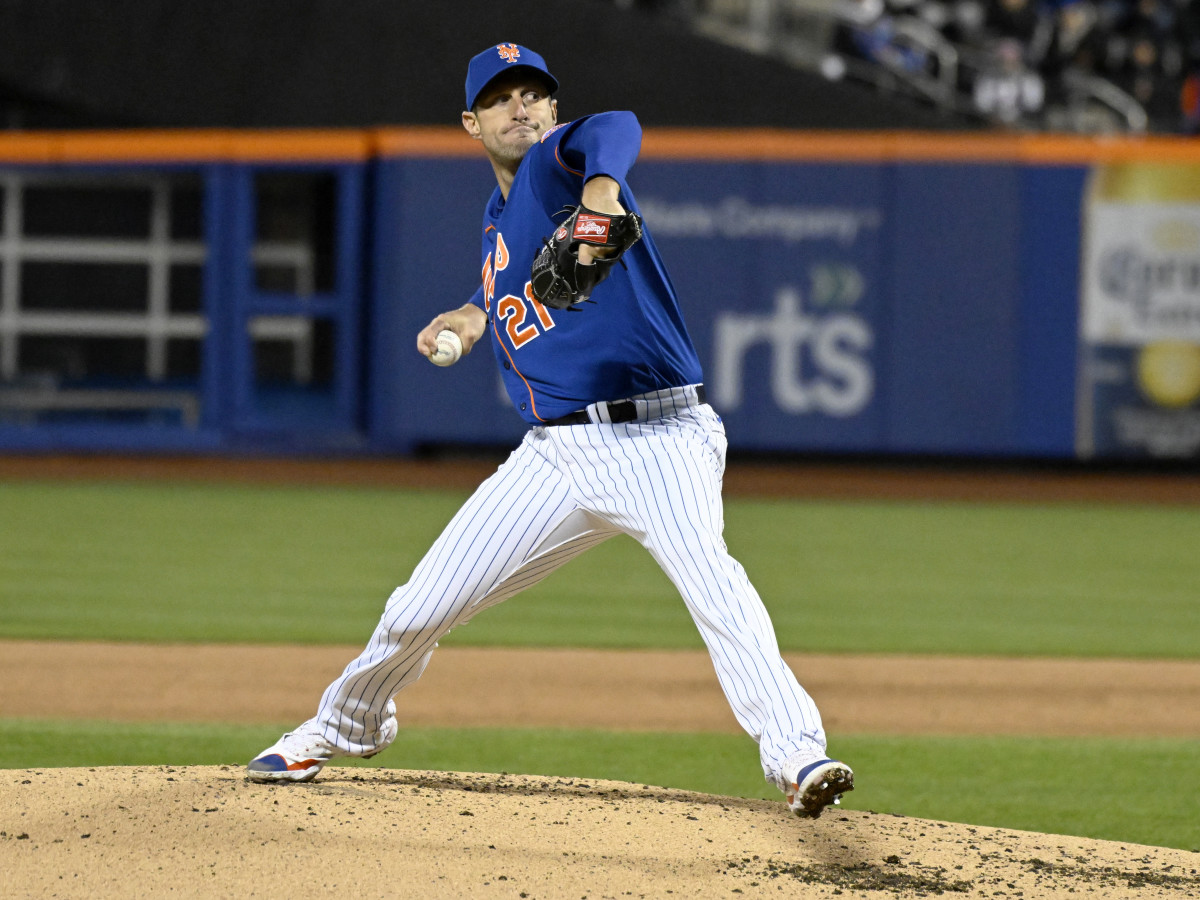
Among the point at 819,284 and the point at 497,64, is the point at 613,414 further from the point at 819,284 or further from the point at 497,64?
the point at 819,284

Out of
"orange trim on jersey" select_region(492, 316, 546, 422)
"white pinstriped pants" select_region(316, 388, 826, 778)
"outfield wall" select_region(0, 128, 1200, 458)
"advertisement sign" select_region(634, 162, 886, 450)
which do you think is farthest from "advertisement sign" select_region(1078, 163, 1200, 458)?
"orange trim on jersey" select_region(492, 316, 546, 422)

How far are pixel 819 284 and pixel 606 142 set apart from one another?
491 inches

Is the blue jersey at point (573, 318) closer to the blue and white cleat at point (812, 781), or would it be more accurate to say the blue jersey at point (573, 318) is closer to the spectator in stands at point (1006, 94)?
the blue and white cleat at point (812, 781)

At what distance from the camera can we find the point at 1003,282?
1541cm

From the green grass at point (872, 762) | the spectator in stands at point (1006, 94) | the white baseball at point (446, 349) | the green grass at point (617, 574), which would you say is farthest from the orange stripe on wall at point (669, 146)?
the white baseball at point (446, 349)

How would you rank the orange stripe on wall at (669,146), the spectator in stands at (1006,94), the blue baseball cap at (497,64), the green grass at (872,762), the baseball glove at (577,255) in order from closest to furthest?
1. the baseball glove at (577,255)
2. the blue baseball cap at (497,64)
3. the green grass at (872,762)
4. the orange stripe on wall at (669,146)
5. the spectator in stands at (1006,94)

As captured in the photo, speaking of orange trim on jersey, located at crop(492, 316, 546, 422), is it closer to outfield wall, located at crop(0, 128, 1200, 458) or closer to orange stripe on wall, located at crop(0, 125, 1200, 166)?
outfield wall, located at crop(0, 128, 1200, 458)

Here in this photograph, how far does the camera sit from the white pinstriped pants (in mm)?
3514

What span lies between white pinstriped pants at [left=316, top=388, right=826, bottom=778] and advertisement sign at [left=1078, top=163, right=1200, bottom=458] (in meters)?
12.5

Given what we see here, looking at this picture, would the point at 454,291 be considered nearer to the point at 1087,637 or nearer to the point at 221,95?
the point at 221,95

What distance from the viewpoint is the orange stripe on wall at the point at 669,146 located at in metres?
15.3

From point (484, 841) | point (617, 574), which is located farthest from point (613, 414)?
point (617, 574)

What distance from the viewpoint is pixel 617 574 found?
9859 mm

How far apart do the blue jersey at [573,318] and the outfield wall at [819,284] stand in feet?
38.0
